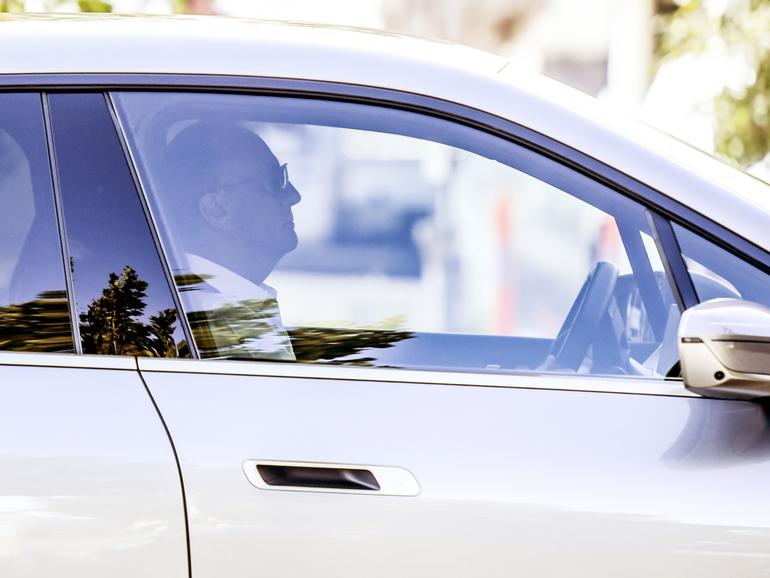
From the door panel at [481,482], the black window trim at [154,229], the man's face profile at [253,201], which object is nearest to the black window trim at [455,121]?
the black window trim at [154,229]

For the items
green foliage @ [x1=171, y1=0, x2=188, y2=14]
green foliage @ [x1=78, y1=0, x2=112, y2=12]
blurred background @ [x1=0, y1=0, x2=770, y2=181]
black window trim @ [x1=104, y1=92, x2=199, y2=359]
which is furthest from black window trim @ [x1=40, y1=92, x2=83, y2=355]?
green foliage @ [x1=171, y1=0, x2=188, y2=14]

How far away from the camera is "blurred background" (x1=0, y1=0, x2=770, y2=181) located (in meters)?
9.23

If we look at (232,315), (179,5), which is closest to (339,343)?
Result: (232,315)

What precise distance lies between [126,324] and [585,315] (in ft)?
2.53

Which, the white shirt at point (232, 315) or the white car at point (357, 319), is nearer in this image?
the white car at point (357, 319)

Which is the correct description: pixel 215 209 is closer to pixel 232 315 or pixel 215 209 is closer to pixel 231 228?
pixel 231 228

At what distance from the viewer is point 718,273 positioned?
183cm

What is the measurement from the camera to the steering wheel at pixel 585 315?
1887mm

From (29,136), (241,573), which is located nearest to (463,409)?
(241,573)

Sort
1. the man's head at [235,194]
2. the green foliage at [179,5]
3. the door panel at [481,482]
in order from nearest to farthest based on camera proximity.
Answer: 1. the door panel at [481,482]
2. the man's head at [235,194]
3. the green foliage at [179,5]

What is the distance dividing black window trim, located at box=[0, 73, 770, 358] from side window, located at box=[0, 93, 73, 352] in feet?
0.21

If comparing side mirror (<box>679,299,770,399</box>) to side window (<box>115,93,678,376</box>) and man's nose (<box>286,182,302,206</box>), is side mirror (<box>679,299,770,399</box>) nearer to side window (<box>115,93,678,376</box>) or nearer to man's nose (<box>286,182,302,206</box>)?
side window (<box>115,93,678,376</box>)

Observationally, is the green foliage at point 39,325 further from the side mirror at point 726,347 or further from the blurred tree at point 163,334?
the side mirror at point 726,347

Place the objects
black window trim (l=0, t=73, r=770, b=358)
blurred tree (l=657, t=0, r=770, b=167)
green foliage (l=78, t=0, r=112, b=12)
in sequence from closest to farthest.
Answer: black window trim (l=0, t=73, r=770, b=358) < blurred tree (l=657, t=0, r=770, b=167) < green foliage (l=78, t=0, r=112, b=12)
